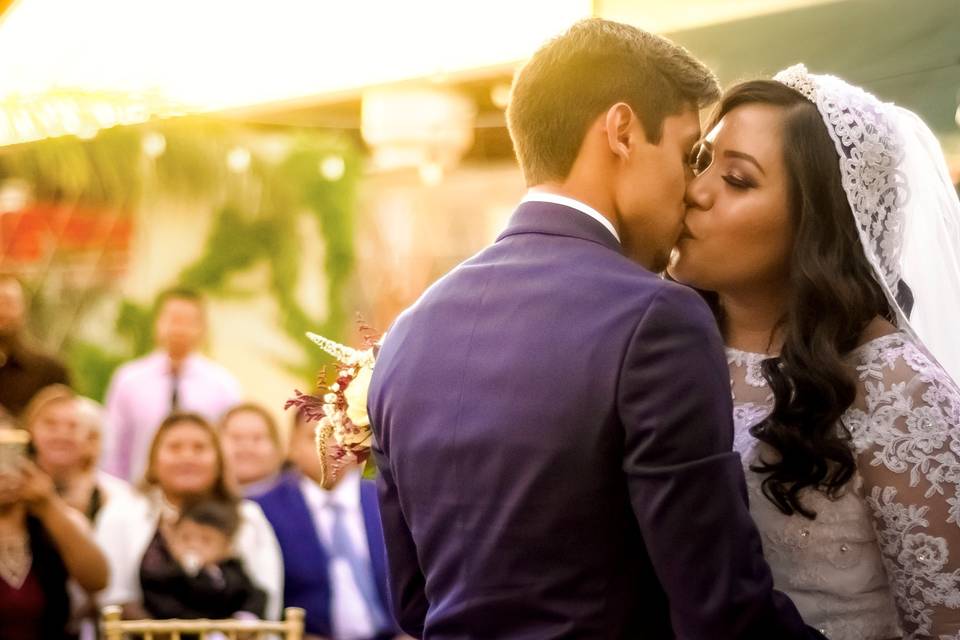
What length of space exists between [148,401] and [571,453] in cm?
488

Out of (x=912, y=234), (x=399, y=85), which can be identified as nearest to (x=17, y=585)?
(x=912, y=234)

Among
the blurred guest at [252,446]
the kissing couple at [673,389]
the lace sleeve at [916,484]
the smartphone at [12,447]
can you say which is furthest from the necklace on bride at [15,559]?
the lace sleeve at [916,484]

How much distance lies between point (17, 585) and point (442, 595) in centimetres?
305

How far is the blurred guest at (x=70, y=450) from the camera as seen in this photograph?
16.6 ft

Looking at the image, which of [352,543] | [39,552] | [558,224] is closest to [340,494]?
[352,543]

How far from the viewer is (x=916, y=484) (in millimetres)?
2162

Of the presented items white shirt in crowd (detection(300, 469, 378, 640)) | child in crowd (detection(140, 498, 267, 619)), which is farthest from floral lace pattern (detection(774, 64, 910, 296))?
white shirt in crowd (detection(300, 469, 378, 640))

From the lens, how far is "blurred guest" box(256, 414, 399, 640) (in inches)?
202

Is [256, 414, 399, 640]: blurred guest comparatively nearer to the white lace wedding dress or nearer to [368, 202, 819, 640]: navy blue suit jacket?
the white lace wedding dress

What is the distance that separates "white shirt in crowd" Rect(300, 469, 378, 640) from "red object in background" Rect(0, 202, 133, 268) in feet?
10.2

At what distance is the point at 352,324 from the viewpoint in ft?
27.5

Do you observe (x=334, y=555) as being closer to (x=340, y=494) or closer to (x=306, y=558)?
(x=306, y=558)

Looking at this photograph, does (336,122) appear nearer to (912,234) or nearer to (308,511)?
(308,511)

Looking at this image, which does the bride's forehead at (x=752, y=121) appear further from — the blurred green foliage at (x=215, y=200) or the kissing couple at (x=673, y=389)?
the blurred green foliage at (x=215, y=200)
